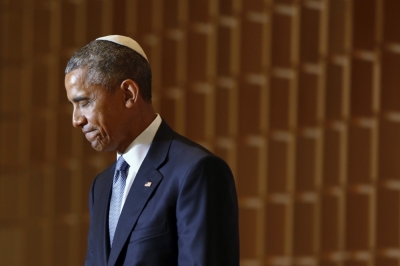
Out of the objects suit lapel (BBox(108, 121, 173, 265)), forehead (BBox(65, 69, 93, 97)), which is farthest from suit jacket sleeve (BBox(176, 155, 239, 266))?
forehead (BBox(65, 69, 93, 97))

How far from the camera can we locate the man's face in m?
1.52

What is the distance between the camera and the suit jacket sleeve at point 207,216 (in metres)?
1.40

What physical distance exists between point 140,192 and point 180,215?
142 millimetres

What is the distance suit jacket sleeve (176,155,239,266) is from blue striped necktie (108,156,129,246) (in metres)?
0.22

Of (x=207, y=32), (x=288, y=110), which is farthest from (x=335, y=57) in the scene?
(x=207, y=32)

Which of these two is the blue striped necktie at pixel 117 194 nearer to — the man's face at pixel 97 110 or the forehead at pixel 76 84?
the man's face at pixel 97 110

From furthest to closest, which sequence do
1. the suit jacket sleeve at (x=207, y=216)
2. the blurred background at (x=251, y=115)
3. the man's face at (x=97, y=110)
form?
1. the blurred background at (x=251, y=115)
2. the man's face at (x=97, y=110)
3. the suit jacket sleeve at (x=207, y=216)

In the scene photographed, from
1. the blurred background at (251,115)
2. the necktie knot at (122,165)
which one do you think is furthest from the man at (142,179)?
the blurred background at (251,115)

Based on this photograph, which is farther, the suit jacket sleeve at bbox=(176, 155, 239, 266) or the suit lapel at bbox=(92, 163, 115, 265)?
the suit lapel at bbox=(92, 163, 115, 265)

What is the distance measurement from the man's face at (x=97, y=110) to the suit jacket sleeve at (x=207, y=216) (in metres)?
0.24

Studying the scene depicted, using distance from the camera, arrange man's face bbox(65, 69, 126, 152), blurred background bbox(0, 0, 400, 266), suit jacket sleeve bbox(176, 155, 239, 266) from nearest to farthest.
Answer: suit jacket sleeve bbox(176, 155, 239, 266) → man's face bbox(65, 69, 126, 152) → blurred background bbox(0, 0, 400, 266)

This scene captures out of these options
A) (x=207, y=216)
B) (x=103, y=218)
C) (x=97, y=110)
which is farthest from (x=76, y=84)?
(x=207, y=216)

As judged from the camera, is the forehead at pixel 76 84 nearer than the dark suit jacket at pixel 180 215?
No

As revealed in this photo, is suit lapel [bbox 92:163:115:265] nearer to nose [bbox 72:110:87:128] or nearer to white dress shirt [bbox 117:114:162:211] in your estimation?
white dress shirt [bbox 117:114:162:211]
